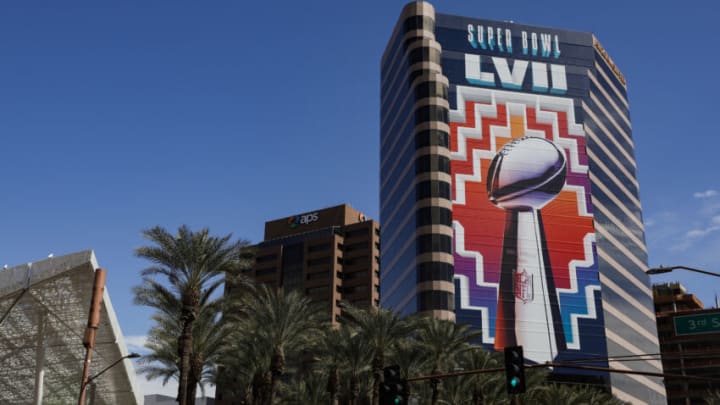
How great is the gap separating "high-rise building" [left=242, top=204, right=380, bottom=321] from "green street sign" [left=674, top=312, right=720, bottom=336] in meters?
144

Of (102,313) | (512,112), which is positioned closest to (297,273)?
(512,112)

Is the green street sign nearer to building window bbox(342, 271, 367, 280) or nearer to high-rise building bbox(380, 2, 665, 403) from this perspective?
high-rise building bbox(380, 2, 665, 403)

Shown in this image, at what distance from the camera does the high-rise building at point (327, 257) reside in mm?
177375

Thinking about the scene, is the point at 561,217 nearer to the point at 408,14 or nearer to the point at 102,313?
the point at 408,14

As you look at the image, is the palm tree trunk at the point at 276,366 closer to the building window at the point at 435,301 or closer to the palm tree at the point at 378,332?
the palm tree at the point at 378,332

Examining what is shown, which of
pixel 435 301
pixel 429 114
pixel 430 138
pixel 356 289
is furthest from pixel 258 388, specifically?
pixel 356 289

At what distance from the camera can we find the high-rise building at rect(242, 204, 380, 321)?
177 m

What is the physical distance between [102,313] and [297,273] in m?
135

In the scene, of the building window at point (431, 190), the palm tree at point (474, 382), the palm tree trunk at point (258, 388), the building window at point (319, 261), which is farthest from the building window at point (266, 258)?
the palm tree trunk at point (258, 388)

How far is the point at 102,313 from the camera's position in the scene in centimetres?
5175

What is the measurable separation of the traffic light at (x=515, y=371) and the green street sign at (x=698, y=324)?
18.5ft

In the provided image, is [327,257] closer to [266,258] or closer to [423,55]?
[266,258]

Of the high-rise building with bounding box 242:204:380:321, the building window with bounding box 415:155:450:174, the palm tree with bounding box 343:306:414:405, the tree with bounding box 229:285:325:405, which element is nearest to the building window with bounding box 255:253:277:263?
the high-rise building with bounding box 242:204:380:321

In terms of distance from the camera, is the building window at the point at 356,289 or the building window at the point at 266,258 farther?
the building window at the point at 266,258
